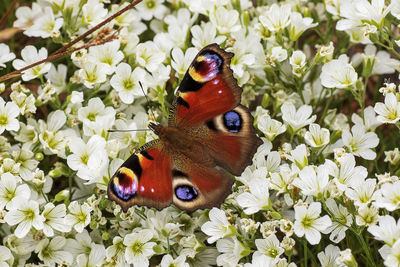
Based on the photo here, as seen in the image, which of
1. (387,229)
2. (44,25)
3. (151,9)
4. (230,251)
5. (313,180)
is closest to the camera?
(387,229)

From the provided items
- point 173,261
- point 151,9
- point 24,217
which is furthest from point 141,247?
point 151,9

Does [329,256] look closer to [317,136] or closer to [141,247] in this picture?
[317,136]

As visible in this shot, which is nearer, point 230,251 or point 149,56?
point 230,251

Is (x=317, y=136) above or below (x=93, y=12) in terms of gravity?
below

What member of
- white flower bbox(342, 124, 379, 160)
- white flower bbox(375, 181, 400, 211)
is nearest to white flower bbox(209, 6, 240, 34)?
white flower bbox(342, 124, 379, 160)

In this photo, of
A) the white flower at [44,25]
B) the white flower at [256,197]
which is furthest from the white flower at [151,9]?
the white flower at [256,197]

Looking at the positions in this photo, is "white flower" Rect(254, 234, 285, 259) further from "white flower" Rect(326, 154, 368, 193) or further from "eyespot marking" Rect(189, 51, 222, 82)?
"eyespot marking" Rect(189, 51, 222, 82)
